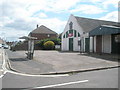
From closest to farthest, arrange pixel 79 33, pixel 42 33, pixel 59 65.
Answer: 1. pixel 59 65
2. pixel 79 33
3. pixel 42 33

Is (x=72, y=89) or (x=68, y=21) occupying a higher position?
(x=68, y=21)

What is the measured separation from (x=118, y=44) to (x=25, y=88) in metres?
19.2

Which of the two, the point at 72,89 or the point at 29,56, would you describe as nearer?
the point at 72,89

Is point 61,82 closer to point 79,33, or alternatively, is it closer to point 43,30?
point 79,33

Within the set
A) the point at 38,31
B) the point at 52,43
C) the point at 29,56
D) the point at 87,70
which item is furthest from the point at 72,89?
the point at 38,31

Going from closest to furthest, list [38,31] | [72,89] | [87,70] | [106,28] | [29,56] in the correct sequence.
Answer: [72,89]
[87,70]
[29,56]
[106,28]
[38,31]

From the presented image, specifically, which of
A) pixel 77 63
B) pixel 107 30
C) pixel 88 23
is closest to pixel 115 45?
pixel 107 30

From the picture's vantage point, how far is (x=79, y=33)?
109 ft

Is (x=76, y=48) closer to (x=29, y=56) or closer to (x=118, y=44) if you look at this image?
(x=118, y=44)

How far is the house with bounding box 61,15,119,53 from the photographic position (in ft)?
101

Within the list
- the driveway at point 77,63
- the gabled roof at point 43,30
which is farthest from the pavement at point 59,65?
the gabled roof at point 43,30

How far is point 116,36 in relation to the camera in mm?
23578

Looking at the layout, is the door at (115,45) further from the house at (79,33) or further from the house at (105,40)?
the house at (79,33)

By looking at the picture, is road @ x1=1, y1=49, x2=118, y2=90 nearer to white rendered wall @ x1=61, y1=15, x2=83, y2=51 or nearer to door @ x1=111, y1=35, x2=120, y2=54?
door @ x1=111, y1=35, x2=120, y2=54
